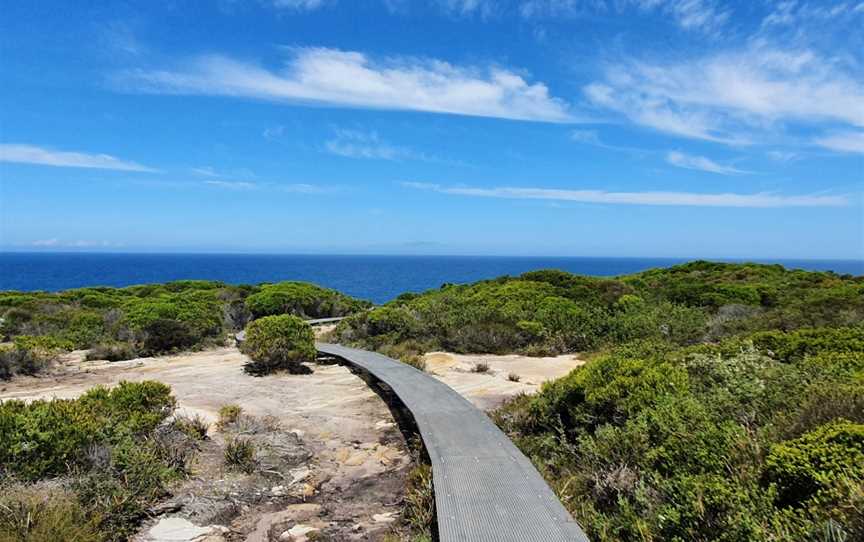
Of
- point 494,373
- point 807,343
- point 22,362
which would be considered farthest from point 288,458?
point 22,362

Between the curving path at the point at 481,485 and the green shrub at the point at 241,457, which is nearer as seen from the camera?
the curving path at the point at 481,485

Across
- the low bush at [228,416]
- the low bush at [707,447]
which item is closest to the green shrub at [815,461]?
the low bush at [707,447]

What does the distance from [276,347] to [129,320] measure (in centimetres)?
810

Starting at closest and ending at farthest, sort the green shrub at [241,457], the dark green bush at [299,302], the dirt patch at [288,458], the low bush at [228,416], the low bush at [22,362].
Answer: the dirt patch at [288,458] → the green shrub at [241,457] → the low bush at [228,416] → the low bush at [22,362] → the dark green bush at [299,302]

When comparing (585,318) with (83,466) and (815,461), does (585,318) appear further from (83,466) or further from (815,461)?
(83,466)

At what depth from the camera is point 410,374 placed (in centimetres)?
1064

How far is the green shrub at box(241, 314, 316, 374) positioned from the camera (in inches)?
500

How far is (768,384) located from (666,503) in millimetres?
2931

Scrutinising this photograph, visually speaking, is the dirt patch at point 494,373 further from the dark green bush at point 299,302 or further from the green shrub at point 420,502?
the dark green bush at point 299,302

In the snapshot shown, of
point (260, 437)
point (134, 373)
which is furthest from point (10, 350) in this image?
point (260, 437)

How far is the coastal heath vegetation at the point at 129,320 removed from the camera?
1370 cm

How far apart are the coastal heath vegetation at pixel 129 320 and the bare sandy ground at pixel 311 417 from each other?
0.86 metres

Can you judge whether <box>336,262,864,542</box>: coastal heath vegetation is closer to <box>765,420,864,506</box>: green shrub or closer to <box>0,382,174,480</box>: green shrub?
<box>765,420,864,506</box>: green shrub

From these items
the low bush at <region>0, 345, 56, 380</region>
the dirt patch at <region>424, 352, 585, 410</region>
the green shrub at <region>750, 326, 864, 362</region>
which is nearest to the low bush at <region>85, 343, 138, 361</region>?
the low bush at <region>0, 345, 56, 380</region>
